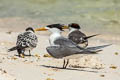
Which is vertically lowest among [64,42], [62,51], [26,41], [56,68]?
[56,68]

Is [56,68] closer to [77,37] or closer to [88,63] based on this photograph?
[88,63]

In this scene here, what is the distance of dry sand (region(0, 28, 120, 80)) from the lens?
764cm

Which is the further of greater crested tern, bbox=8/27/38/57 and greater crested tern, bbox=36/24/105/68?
greater crested tern, bbox=8/27/38/57

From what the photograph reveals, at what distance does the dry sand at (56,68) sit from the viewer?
7641 millimetres

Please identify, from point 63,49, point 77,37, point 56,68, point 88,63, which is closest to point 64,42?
point 63,49

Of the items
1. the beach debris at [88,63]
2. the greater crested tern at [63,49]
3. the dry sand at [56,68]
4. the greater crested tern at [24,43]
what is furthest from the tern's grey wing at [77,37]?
the greater crested tern at [63,49]

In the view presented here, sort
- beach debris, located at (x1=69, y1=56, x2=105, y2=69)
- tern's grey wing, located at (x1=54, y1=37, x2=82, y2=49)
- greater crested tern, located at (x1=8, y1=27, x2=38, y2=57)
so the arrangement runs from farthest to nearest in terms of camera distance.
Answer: greater crested tern, located at (x1=8, y1=27, x2=38, y2=57) < beach debris, located at (x1=69, y1=56, x2=105, y2=69) < tern's grey wing, located at (x1=54, y1=37, x2=82, y2=49)

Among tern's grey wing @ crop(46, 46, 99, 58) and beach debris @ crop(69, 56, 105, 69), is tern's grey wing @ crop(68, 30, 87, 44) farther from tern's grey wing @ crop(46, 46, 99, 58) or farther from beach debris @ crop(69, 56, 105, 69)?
tern's grey wing @ crop(46, 46, 99, 58)

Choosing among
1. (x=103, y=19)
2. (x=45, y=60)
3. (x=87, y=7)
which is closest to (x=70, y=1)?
(x=87, y=7)

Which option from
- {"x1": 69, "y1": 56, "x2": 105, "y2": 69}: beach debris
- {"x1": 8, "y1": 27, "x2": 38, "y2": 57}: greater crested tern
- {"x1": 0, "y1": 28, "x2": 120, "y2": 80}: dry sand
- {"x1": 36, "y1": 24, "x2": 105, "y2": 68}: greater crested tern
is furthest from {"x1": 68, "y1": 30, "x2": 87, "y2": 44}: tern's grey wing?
{"x1": 36, "y1": 24, "x2": 105, "y2": 68}: greater crested tern

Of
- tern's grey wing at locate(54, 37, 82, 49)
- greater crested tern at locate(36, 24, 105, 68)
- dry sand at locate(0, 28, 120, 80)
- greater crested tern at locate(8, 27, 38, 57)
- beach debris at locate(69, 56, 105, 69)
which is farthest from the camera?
greater crested tern at locate(8, 27, 38, 57)

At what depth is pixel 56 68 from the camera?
339 inches

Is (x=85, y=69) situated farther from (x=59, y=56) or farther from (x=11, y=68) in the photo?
(x=11, y=68)

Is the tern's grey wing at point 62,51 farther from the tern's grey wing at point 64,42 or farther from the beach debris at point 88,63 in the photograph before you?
the beach debris at point 88,63
